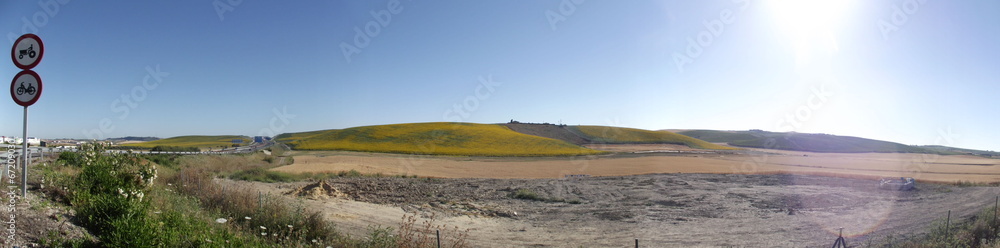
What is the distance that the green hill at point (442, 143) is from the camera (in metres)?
47.0

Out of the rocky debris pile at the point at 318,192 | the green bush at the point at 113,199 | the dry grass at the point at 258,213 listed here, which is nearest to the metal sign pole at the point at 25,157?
the green bush at the point at 113,199

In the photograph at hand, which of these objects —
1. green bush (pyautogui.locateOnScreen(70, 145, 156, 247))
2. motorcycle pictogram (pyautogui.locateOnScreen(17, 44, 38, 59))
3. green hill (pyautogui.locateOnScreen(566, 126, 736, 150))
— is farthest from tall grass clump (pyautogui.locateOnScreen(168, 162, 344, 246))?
green hill (pyautogui.locateOnScreen(566, 126, 736, 150))

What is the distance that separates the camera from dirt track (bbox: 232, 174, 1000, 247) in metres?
11.3

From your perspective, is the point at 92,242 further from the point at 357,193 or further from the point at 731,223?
the point at 731,223

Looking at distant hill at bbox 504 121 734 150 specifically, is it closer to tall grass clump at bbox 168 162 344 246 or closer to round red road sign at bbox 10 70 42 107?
tall grass clump at bbox 168 162 344 246

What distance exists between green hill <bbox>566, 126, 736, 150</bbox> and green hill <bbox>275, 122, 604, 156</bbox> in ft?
54.2

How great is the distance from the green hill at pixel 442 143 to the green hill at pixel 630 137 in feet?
54.2

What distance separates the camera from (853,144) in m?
85.0

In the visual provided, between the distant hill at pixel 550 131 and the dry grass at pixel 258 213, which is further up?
the distant hill at pixel 550 131

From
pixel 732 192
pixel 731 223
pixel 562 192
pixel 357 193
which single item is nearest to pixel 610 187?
pixel 562 192

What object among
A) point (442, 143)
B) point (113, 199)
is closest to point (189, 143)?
point (442, 143)

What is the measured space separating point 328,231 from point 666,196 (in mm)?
15472

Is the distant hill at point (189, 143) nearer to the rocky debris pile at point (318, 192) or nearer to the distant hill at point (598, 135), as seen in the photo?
the rocky debris pile at point (318, 192)

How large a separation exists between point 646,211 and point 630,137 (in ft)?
204
